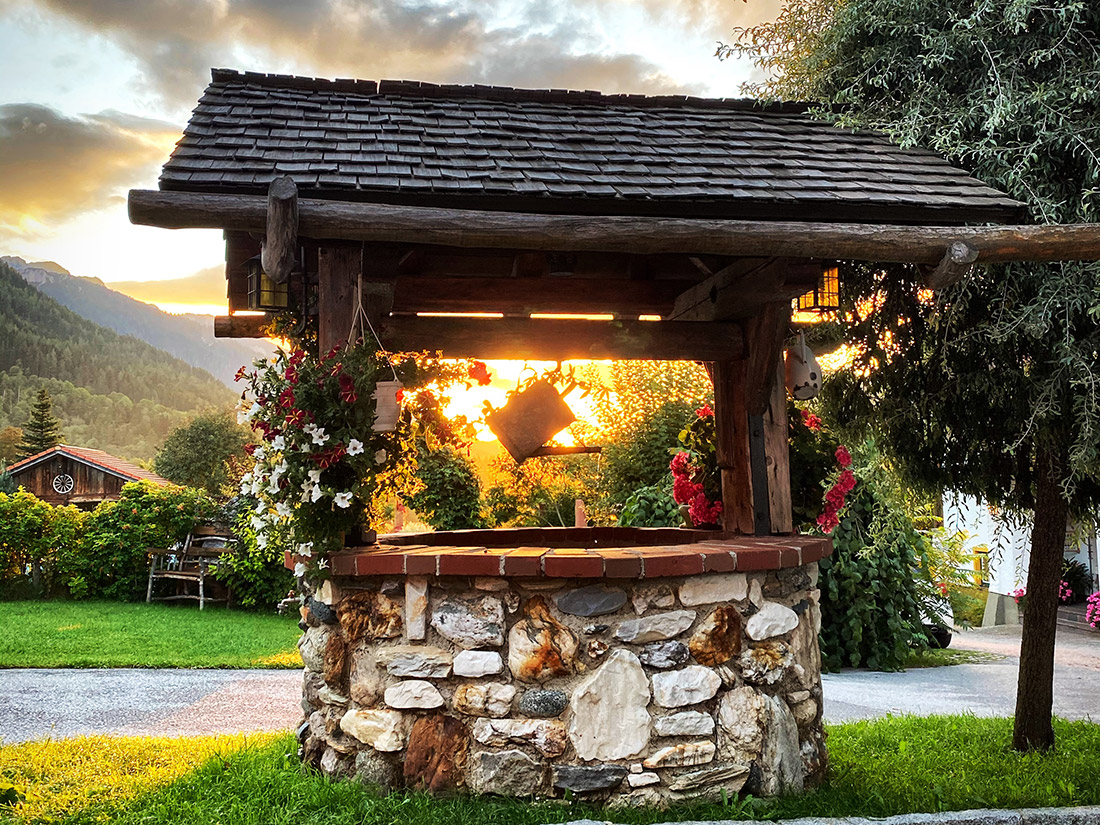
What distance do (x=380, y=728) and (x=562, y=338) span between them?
6.60 ft

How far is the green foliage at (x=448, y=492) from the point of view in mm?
11766

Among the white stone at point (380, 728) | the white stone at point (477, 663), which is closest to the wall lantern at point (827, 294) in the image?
the white stone at point (477, 663)

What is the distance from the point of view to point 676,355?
4785 mm

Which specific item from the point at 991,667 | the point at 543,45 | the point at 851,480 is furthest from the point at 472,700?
the point at 543,45

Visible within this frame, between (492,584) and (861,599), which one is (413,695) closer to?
(492,584)

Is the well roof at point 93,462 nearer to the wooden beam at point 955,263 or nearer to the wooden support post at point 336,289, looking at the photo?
the wooden support post at point 336,289

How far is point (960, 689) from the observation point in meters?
7.82

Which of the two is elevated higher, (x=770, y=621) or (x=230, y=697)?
(x=770, y=621)

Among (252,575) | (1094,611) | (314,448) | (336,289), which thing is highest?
(336,289)

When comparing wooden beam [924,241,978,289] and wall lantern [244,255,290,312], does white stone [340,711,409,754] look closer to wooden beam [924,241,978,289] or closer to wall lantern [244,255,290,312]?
wall lantern [244,255,290,312]

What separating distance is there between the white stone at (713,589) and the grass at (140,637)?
539 centimetres

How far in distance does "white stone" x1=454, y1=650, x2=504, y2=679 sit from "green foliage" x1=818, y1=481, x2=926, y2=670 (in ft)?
18.5

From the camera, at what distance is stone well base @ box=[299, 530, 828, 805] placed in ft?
12.8

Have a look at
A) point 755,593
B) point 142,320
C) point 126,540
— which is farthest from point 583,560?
point 142,320
